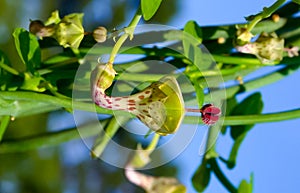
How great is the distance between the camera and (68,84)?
0.44 m

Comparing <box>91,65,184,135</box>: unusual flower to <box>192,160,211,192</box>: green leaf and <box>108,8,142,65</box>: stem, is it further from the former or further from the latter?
<box>192,160,211,192</box>: green leaf

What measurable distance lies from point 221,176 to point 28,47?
199 millimetres

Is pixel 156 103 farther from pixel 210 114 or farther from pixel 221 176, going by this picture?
pixel 221 176

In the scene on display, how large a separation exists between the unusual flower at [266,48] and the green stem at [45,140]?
0.43ft

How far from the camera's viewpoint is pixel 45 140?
1.51ft

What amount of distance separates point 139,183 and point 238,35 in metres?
0.16

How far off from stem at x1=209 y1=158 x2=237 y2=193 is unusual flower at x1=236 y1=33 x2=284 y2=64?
0.41ft

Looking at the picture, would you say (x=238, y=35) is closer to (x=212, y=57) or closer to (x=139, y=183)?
(x=212, y=57)

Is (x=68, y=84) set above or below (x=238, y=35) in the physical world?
below

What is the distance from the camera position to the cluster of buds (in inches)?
14.4

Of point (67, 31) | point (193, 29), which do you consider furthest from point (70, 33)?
point (193, 29)

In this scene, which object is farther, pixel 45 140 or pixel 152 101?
pixel 45 140

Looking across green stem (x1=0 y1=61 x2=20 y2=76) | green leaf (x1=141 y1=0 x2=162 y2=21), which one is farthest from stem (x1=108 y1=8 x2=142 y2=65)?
green stem (x1=0 y1=61 x2=20 y2=76)

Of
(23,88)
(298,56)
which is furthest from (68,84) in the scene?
(298,56)
